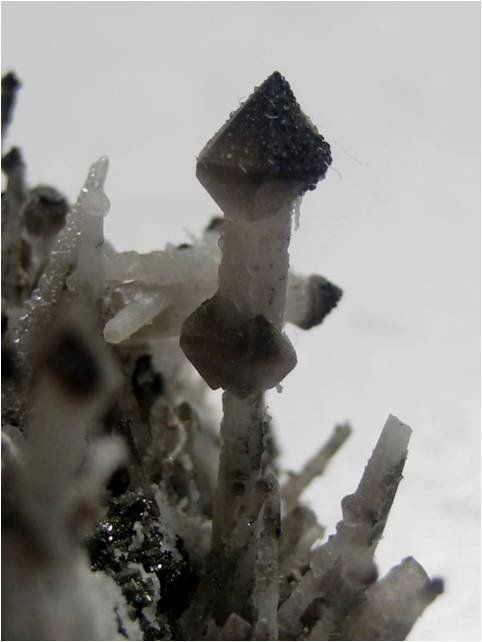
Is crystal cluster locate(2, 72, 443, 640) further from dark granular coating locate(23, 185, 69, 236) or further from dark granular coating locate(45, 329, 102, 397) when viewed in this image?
dark granular coating locate(23, 185, 69, 236)

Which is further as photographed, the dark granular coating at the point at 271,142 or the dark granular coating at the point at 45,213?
the dark granular coating at the point at 45,213

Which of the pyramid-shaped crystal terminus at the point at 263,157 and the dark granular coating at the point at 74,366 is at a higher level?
the pyramid-shaped crystal terminus at the point at 263,157

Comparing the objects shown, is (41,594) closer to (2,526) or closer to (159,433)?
(2,526)

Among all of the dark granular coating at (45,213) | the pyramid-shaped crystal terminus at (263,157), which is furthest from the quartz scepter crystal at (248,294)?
the dark granular coating at (45,213)

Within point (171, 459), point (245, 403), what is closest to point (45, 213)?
point (171, 459)

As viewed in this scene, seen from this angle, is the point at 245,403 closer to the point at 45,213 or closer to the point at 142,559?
the point at 142,559

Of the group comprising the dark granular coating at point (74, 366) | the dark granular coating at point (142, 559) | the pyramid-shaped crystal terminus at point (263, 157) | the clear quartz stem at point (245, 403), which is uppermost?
the pyramid-shaped crystal terminus at point (263, 157)

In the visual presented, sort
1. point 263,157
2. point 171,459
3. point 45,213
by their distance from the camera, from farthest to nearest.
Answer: point 45,213 → point 171,459 → point 263,157

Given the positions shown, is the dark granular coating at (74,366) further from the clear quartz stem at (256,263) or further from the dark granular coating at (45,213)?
the dark granular coating at (45,213)
